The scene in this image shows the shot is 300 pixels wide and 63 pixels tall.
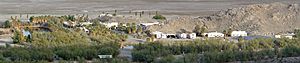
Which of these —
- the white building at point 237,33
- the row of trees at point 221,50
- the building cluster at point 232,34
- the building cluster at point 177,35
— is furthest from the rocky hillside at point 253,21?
the row of trees at point 221,50

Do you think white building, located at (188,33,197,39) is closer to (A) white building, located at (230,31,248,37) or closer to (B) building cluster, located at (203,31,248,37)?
(B) building cluster, located at (203,31,248,37)

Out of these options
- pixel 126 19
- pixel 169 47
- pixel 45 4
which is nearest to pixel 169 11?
pixel 126 19

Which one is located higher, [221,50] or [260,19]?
[221,50]

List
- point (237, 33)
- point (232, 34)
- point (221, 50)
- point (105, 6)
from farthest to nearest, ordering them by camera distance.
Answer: point (105, 6) < point (237, 33) < point (232, 34) < point (221, 50)

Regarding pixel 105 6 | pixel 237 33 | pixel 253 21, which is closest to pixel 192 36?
pixel 237 33

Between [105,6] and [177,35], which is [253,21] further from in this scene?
[105,6]

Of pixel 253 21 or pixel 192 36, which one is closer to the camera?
pixel 192 36

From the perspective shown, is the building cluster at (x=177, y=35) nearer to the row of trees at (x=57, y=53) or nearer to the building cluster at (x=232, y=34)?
the building cluster at (x=232, y=34)

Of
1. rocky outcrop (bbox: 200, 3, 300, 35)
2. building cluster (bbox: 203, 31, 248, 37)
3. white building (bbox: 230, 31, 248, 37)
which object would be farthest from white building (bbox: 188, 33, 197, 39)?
rocky outcrop (bbox: 200, 3, 300, 35)
